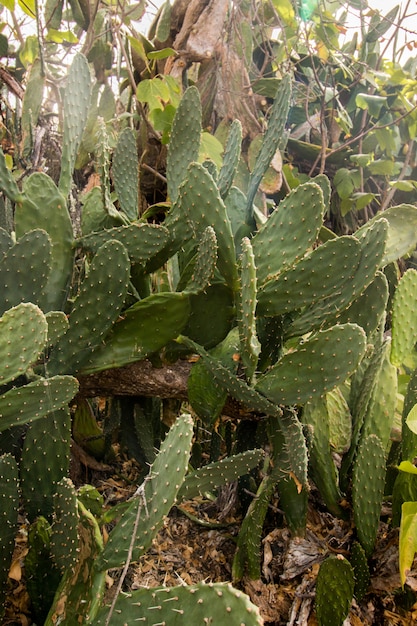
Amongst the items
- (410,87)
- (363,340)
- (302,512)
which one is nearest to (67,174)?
(363,340)

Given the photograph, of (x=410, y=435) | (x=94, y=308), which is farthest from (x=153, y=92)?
(x=410, y=435)

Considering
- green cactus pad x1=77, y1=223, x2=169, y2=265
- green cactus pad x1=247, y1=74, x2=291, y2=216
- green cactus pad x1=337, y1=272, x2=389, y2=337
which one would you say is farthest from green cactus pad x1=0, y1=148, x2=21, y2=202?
green cactus pad x1=337, y1=272, x2=389, y2=337

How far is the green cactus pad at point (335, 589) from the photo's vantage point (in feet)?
3.53

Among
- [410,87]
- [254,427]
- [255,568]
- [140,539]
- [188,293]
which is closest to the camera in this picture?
[140,539]

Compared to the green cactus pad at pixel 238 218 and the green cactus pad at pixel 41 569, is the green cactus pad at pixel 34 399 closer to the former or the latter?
the green cactus pad at pixel 41 569

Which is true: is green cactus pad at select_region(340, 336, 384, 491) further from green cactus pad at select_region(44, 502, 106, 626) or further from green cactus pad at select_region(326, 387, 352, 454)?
green cactus pad at select_region(44, 502, 106, 626)

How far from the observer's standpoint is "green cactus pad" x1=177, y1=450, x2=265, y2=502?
0.98 metres

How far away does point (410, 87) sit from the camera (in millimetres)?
A: 2459

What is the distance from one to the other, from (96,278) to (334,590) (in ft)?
2.76

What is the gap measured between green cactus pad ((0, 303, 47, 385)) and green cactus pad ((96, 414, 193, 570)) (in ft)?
0.90

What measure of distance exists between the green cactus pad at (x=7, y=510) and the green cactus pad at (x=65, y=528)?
117mm

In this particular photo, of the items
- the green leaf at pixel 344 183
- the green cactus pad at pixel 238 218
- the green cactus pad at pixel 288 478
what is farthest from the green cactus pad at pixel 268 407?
the green leaf at pixel 344 183

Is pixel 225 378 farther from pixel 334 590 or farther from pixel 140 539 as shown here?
pixel 334 590

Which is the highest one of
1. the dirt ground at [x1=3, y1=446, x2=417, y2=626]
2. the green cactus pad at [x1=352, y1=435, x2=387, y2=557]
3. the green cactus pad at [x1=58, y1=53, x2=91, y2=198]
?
the green cactus pad at [x1=58, y1=53, x2=91, y2=198]
